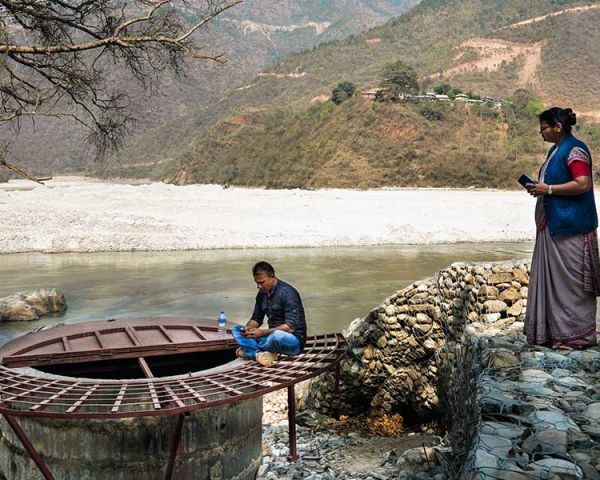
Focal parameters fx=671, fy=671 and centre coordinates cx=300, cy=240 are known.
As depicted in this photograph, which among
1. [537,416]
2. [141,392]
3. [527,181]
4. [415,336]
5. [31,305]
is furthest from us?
[31,305]

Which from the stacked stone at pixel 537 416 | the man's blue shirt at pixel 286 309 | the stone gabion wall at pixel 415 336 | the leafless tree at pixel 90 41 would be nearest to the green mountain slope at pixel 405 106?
the leafless tree at pixel 90 41

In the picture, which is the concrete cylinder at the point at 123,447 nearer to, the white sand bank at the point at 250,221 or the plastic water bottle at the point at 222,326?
the plastic water bottle at the point at 222,326

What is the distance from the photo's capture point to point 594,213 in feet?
15.9

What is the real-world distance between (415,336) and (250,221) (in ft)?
70.7

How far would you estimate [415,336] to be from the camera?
7770mm

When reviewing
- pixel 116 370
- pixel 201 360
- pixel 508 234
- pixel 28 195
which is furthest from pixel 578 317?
pixel 28 195

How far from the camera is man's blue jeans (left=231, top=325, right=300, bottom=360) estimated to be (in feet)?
18.0

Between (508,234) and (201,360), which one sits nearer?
(201,360)

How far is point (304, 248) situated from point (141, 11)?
16.5 meters

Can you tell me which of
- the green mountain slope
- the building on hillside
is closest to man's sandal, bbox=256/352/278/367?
the green mountain slope

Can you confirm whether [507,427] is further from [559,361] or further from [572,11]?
[572,11]

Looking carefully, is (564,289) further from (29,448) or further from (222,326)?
(29,448)

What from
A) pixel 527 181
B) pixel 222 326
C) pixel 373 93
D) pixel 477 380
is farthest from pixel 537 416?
pixel 373 93

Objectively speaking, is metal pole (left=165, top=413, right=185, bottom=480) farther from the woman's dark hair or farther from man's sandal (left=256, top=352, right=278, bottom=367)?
the woman's dark hair
